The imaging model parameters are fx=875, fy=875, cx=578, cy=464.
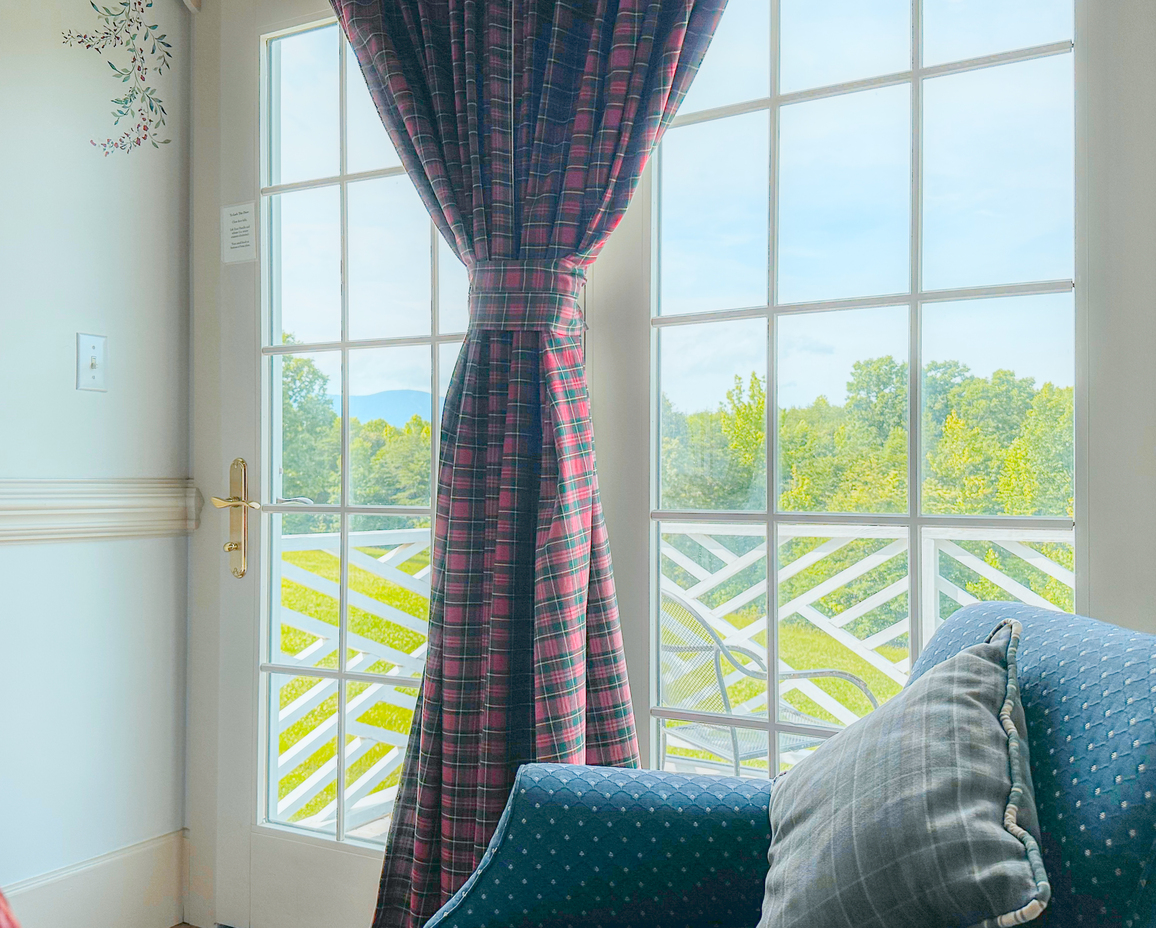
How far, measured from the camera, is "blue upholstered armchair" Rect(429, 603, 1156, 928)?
834mm

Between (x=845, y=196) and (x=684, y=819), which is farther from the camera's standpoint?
(x=845, y=196)

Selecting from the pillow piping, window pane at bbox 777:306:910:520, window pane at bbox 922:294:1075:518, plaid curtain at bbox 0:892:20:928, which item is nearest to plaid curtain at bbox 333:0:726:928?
window pane at bbox 777:306:910:520

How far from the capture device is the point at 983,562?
144 centimetres

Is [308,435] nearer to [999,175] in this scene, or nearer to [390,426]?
[390,426]

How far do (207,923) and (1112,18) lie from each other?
2577 mm

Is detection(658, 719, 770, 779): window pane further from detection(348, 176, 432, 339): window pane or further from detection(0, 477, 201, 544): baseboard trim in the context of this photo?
detection(0, 477, 201, 544): baseboard trim

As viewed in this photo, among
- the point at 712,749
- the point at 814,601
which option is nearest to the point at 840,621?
the point at 814,601

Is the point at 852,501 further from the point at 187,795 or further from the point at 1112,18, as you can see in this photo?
the point at 187,795

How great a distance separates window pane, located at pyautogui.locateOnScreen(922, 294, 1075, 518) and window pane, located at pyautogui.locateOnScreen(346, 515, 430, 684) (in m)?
1.07

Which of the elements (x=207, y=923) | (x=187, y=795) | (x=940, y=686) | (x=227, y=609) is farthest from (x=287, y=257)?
(x=940, y=686)

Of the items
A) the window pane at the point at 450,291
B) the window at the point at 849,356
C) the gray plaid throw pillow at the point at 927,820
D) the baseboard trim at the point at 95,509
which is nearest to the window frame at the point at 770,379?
the window at the point at 849,356

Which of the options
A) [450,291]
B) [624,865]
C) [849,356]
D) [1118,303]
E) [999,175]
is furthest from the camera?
[450,291]

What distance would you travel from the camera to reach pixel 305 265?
208 cm

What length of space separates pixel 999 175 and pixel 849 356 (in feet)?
1.20
